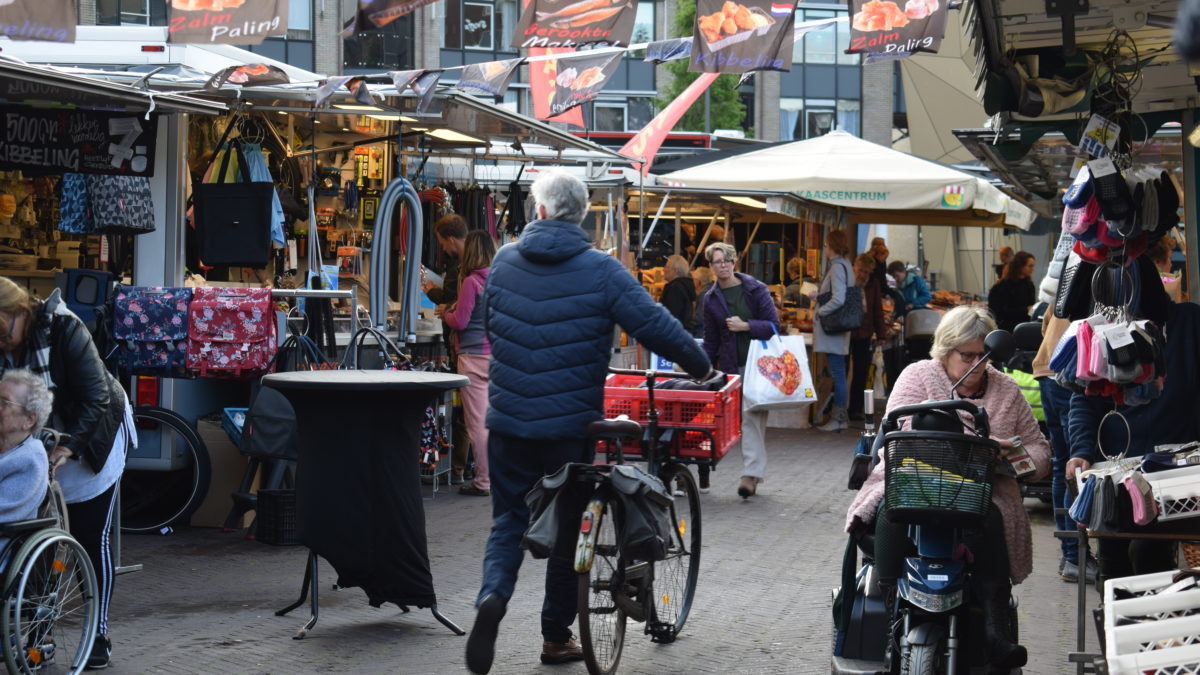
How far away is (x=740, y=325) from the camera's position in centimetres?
1129

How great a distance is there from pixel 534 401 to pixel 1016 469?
1874 millimetres

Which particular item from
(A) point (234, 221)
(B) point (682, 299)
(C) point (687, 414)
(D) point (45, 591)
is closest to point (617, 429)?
(C) point (687, 414)

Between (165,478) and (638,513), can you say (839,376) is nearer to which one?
(165,478)

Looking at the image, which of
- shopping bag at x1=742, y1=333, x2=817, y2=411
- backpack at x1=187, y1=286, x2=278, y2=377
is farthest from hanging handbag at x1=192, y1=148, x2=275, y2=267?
shopping bag at x1=742, y1=333, x2=817, y2=411

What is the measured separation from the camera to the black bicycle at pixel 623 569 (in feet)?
18.8

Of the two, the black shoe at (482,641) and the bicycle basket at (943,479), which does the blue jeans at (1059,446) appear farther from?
the black shoe at (482,641)

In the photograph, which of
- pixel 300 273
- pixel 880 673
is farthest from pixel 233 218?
pixel 880 673

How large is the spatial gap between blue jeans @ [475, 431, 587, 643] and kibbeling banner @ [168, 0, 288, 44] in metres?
4.20

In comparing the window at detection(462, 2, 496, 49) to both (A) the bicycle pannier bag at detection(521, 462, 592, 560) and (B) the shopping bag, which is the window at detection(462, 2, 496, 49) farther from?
(A) the bicycle pannier bag at detection(521, 462, 592, 560)

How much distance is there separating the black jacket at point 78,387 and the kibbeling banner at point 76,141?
2651 millimetres

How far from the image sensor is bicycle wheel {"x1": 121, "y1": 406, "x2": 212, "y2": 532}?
962 cm

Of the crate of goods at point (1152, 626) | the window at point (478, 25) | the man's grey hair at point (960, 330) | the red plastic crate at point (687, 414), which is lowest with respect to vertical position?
the crate of goods at point (1152, 626)

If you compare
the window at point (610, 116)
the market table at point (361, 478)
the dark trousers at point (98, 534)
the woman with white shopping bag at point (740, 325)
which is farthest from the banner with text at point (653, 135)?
the window at point (610, 116)

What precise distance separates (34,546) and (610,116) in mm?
45217
